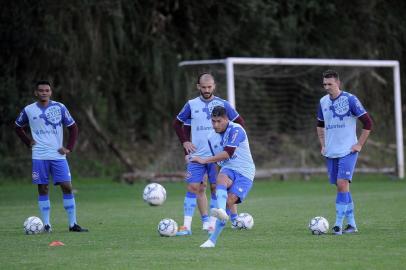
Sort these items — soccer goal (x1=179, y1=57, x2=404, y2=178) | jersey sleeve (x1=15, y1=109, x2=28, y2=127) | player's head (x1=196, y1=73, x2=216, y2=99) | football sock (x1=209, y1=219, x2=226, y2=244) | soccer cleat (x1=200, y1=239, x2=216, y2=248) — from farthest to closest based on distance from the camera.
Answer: soccer goal (x1=179, y1=57, x2=404, y2=178)
jersey sleeve (x1=15, y1=109, x2=28, y2=127)
player's head (x1=196, y1=73, x2=216, y2=99)
soccer cleat (x1=200, y1=239, x2=216, y2=248)
football sock (x1=209, y1=219, x2=226, y2=244)

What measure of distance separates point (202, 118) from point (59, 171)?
2.19m

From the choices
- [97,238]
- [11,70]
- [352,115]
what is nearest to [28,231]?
[97,238]

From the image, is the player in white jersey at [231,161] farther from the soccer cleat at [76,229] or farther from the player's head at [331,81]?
the soccer cleat at [76,229]

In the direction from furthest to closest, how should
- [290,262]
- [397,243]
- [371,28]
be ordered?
[371,28], [397,243], [290,262]

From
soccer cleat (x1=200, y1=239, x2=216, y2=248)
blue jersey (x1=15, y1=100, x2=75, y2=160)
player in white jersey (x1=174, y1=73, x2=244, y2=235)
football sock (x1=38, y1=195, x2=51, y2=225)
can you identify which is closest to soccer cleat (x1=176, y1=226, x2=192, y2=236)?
player in white jersey (x1=174, y1=73, x2=244, y2=235)

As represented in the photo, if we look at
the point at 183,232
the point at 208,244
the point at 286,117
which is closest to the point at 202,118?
the point at 183,232

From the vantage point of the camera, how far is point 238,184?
10.5 metres

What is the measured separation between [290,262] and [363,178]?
59.7 ft

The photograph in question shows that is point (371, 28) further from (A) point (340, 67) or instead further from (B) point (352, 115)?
(B) point (352, 115)

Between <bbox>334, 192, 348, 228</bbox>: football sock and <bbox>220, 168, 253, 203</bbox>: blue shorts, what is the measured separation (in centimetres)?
148

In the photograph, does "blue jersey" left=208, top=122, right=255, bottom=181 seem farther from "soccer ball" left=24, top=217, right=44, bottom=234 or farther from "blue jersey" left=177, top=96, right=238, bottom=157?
"soccer ball" left=24, top=217, right=44, bottom=234

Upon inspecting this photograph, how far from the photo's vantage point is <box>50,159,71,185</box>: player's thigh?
12.8 meters

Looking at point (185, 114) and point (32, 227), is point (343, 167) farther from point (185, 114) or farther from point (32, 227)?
point (32, 227)

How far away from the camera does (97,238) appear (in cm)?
1142
